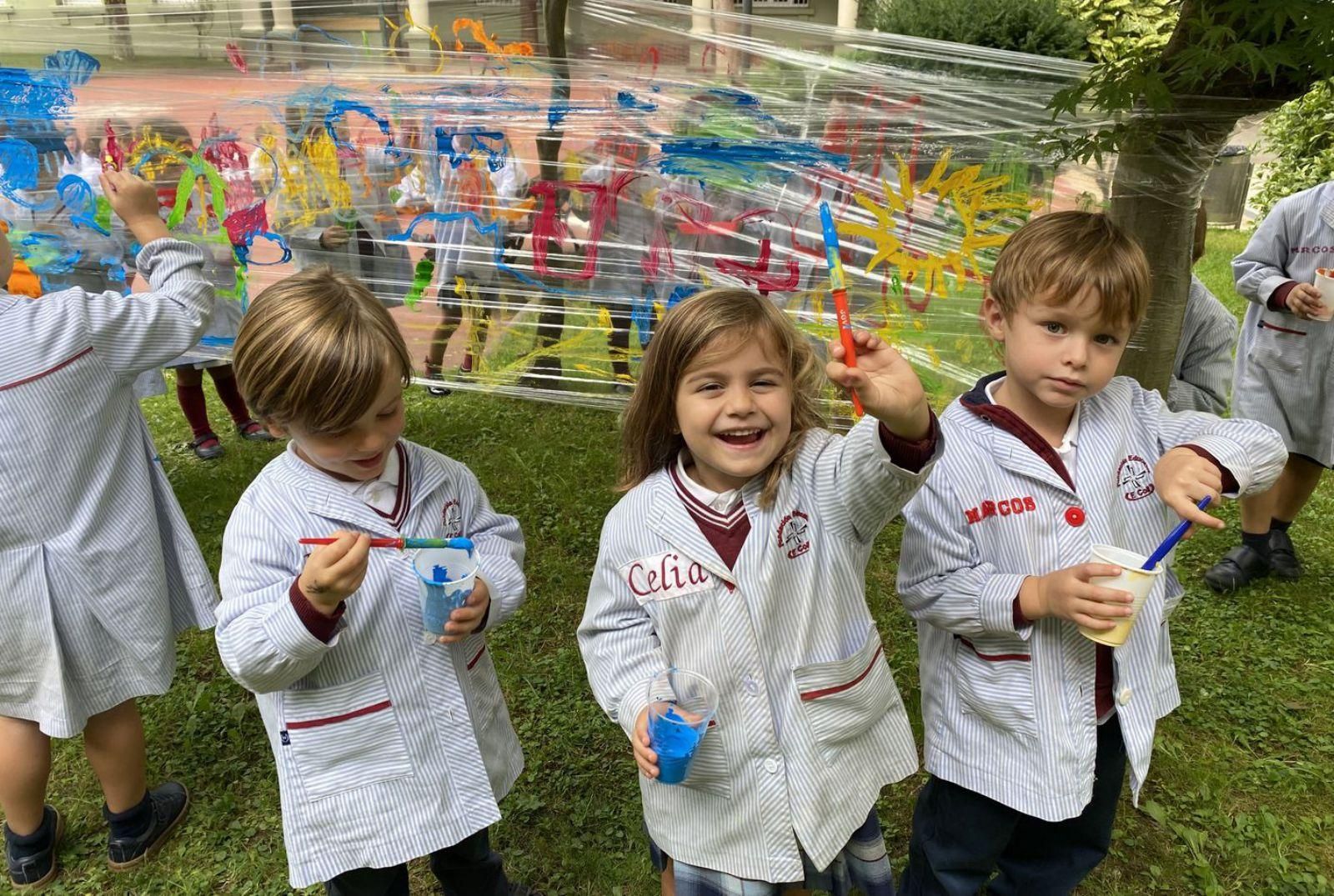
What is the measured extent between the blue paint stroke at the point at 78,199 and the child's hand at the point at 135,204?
2.01 meters

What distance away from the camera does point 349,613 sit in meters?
1.59

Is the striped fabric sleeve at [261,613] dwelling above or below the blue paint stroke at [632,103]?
below

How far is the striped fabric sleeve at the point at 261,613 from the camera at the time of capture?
1.45 meters

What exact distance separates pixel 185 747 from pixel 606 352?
6.64 feet

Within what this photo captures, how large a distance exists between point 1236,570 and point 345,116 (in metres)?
3.83

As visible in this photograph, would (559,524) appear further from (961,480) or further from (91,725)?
(961,480)

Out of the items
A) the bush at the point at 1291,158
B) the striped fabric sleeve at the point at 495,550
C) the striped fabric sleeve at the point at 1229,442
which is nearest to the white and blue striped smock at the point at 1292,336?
the striped fabric sleeve at the point at 1229,442

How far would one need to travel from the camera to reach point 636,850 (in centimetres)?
237

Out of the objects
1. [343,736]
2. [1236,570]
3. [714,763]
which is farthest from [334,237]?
[1236,570]

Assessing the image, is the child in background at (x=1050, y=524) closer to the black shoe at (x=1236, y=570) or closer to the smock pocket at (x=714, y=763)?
the smock pocket at (x=714, y=763)

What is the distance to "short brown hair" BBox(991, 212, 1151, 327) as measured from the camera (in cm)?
157

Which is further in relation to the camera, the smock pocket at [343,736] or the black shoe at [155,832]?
the black shoe at [155,832]

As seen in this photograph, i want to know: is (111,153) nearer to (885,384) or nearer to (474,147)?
(474,147)

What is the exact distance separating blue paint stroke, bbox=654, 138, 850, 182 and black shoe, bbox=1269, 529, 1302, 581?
225 cm
